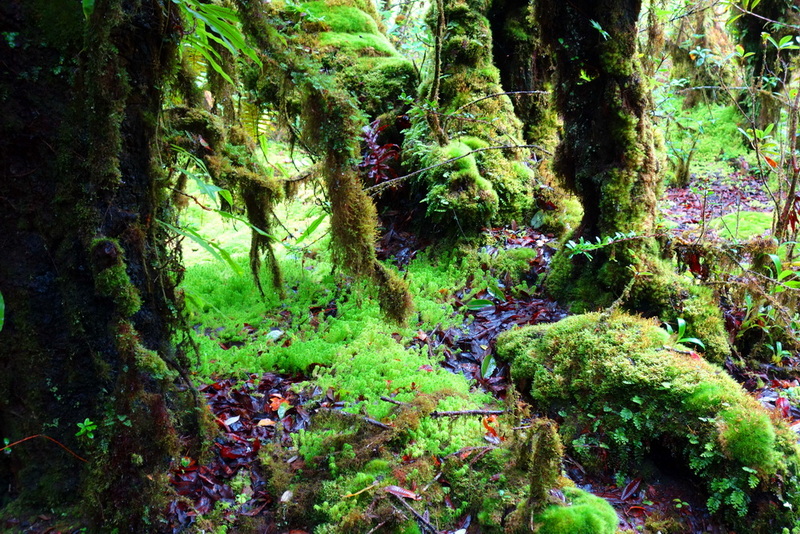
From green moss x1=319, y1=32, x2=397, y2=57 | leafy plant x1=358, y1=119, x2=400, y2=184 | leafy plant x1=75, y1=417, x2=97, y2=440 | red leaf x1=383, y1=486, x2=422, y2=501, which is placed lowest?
red leaf x1=383, y1=486, x2=422, y2=501

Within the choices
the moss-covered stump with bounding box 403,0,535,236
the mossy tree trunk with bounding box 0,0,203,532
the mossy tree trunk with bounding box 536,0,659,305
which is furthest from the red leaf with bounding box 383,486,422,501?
the moss-covered stump with bounding box 403,0,535,236

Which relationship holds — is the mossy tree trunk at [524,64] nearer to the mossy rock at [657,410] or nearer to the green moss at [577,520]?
the mossy rock at [657,410]

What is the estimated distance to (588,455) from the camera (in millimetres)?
3195

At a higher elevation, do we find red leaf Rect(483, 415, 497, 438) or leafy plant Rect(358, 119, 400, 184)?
leafy plant Rect(358, 119, 400, 184)

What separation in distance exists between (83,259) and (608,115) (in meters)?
4.21

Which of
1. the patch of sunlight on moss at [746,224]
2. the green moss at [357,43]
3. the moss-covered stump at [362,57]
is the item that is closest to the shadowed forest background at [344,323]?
the moss-covered stump at [362,57]

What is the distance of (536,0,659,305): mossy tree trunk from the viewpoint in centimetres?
427

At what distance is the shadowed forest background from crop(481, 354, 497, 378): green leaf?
0.20 ft

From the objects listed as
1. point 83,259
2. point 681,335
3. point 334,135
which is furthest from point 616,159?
point 83,259

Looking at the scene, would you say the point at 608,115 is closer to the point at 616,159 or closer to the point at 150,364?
the point at 616,159

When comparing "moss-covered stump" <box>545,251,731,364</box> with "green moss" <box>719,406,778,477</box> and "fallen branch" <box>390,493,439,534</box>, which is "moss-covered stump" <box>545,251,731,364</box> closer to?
"green moss" <box>719,406,778,477</box>

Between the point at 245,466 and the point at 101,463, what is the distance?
0.95 metres

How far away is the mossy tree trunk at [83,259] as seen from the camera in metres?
2.17

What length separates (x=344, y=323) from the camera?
4.66 meters
